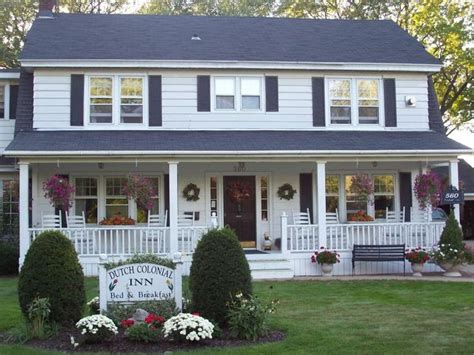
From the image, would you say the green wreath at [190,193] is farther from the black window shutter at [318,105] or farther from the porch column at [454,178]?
the porch column at [454,178]

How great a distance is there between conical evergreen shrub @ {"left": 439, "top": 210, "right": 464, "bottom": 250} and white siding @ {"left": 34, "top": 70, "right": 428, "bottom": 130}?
3.58 metres

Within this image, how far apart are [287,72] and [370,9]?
15429 millimetres

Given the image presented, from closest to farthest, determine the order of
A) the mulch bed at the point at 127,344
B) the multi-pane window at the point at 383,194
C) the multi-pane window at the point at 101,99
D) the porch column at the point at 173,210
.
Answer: the mulch bed at the point at 127,344 < the porch column at the point at 173,210 < the multi-pane window at the point at 101,99 < the multi-pane window at the point at 383,194

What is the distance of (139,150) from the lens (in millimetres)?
15516

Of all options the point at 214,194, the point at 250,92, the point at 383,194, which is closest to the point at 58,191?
the point at 214,194

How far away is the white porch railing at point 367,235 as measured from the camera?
16344mm

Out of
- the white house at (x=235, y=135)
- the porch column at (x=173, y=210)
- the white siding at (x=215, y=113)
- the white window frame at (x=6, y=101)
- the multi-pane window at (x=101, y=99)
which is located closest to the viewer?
the porch column at (x=173, y=210)

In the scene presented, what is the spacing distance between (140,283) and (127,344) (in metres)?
1.24

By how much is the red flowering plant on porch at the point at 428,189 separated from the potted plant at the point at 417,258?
1.47 m

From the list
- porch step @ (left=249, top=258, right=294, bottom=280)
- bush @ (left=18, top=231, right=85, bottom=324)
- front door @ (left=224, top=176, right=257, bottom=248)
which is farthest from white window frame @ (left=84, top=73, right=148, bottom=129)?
bush @ (left=18, top=231, right=85, bottom=324)

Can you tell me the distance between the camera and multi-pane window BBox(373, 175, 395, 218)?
60.6 ft

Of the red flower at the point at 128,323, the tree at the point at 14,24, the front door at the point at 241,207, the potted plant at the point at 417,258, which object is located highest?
the tree at the point at 14,24

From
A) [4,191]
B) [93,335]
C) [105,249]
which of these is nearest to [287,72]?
[105,249]

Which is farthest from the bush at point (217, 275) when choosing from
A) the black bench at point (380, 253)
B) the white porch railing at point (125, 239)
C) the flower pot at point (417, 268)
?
the flower pot at point (417, 268)
